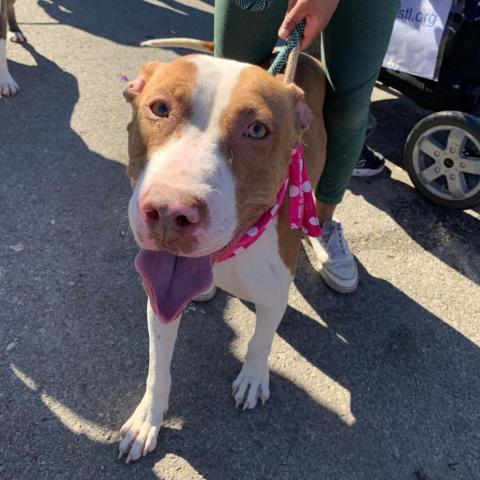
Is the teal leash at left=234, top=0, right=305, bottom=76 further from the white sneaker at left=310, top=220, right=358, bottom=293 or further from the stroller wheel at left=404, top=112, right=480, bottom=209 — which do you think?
the stroller wheel at left=404, top=112, right=480, bottom=209

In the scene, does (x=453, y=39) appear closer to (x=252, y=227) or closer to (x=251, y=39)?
(x=251, y=39)

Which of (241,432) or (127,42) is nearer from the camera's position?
(241,432)

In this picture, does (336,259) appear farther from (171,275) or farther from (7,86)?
(7,86)

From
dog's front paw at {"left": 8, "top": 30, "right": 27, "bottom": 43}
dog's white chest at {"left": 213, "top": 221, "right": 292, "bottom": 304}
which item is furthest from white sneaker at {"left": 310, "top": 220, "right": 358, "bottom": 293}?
dog's front paw at {"left": 8, "top": 30, "right": 27, "bottom": 43}

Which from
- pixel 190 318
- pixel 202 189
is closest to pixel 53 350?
pixel 190 318

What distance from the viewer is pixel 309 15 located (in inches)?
82.4

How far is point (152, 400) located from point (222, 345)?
558mm

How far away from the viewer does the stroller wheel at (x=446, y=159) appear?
138 inches

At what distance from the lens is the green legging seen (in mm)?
2350

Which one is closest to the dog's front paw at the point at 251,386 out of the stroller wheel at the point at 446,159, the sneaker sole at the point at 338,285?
the sneaker sole at the point at 338,285

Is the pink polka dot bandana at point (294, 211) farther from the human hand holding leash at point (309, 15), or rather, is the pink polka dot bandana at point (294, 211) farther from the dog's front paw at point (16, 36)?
the dog's front paw at point (16, 36)

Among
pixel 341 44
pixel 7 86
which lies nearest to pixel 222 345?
pixel 341 44

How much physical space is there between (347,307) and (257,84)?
1.74m

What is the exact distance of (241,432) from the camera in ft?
7.80
